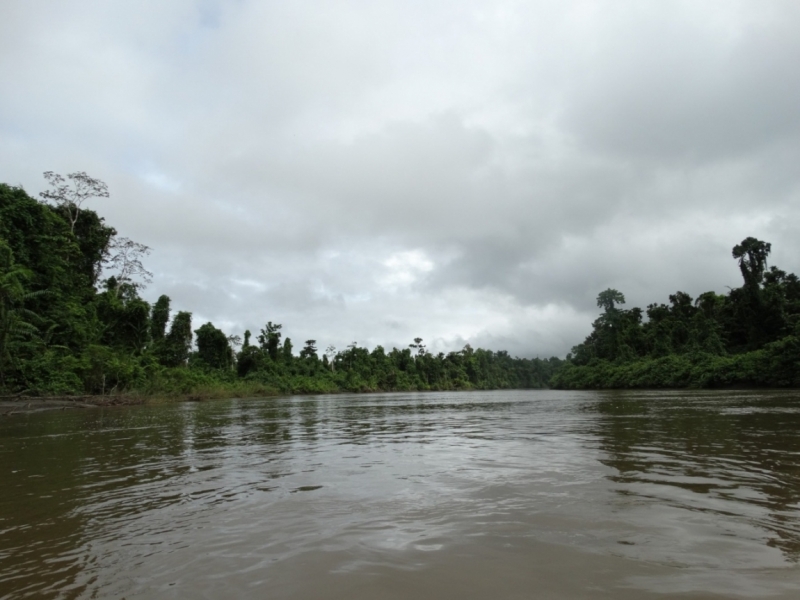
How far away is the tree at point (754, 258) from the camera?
189ft

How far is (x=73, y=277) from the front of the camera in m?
42.3

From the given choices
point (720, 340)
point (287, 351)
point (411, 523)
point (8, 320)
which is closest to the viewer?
point (411, 523)

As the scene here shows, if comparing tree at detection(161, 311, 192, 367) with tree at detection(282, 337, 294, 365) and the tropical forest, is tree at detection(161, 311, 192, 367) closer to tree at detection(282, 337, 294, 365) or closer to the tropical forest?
the tropical forest

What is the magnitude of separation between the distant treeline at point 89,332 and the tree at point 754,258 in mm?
61399

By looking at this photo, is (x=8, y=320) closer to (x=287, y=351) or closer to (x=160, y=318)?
(x=160, y=318)

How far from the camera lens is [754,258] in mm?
57594

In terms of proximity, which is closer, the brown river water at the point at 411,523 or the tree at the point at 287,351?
the brown river water at the point at 411,523

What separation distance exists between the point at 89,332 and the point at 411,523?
141 ft

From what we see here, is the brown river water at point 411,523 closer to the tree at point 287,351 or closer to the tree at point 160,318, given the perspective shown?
the tree at point 160,318

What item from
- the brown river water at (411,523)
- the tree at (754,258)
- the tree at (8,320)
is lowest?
the brown river water at (411,523)

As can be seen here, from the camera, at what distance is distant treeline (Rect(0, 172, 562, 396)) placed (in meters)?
28.8

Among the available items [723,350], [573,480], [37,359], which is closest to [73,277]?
[37,359]

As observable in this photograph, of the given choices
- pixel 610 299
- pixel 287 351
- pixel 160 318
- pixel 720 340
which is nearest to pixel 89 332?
pixel 160 318

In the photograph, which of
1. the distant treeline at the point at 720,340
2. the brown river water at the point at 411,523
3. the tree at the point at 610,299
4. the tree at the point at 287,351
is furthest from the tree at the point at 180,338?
the tree at the point at 610,299
